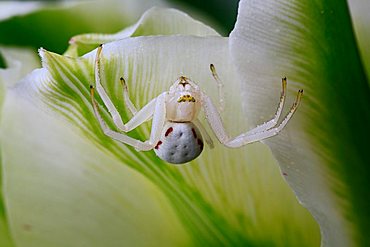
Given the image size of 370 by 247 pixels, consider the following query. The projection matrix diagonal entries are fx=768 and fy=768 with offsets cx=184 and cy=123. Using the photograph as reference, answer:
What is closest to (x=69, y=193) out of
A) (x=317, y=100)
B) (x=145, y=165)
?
(x=145, y=165)

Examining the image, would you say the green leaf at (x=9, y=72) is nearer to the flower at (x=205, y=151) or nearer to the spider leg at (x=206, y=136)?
the flower at (x=205, y=151)

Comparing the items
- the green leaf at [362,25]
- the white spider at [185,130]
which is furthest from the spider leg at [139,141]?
the green leaf at [362,25]

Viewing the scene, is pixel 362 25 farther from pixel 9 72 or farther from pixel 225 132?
pixel 9 72

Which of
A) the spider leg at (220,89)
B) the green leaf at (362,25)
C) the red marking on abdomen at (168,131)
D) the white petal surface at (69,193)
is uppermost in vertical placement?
the green leaf at (362,25)

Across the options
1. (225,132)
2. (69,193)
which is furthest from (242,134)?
(69,193)

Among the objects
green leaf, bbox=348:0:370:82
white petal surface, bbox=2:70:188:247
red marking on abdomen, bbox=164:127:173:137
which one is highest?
green leaf, bbox=348:0:370:82

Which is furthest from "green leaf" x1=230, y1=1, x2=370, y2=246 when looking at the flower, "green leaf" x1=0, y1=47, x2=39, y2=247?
"green leaf" x1=0, y1=47, x2=39, y2=247

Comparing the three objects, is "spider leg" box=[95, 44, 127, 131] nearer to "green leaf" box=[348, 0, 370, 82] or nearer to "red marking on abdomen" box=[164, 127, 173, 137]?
"red marking on abdomen" box=[164, 127, 173, 137]

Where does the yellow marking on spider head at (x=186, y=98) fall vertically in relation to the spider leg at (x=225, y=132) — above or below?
above
